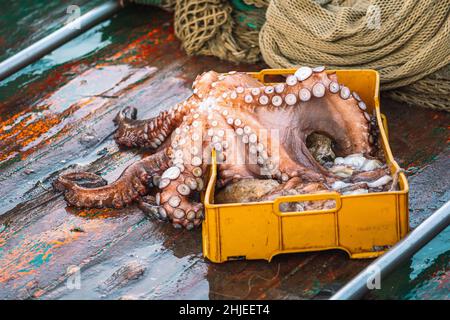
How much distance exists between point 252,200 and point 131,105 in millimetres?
1895

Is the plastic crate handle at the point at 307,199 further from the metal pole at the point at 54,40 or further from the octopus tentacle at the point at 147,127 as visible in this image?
the metal pole at the point at 54,40

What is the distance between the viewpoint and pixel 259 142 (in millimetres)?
5023

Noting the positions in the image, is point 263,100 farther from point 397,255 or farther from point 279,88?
point 397,255

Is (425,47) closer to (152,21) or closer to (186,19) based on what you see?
(186,19)

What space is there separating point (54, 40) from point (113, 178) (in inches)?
68.5

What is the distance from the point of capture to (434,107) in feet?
19.7

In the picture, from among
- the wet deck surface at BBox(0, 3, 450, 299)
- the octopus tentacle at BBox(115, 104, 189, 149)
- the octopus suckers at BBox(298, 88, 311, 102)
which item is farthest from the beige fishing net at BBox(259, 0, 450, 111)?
the octopus tentacle at BBox(115, 104, 189, 149)

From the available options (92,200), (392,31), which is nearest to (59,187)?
(92,200)

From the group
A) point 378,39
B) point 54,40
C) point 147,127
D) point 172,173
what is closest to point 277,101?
point 172,173

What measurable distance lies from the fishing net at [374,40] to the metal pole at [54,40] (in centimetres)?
149

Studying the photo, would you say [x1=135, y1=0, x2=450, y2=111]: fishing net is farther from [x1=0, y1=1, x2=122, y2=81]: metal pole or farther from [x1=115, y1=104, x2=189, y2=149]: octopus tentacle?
[x1=0, y1=1, x2=122, y2=81]: metal pole

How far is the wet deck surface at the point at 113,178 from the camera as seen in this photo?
15.3ft

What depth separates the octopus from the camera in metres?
5.00
